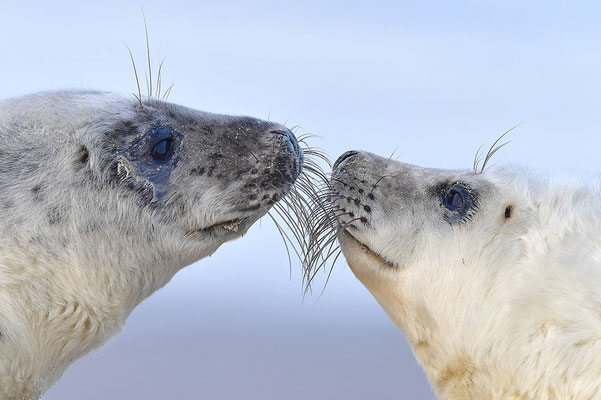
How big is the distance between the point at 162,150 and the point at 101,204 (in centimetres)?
49

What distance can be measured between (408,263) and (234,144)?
4.06ft

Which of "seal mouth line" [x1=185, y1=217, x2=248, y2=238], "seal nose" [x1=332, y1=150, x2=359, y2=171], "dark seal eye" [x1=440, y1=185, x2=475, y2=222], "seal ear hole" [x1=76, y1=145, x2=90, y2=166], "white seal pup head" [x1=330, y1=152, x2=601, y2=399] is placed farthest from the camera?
"seal nose" [x1=332, y1=150, x2=359, y2=171]

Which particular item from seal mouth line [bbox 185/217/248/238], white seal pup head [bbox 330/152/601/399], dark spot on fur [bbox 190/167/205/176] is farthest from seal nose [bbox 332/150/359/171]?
dark spot on fur [bbox 190/167/205/176]

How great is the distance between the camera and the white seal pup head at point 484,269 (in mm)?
4570

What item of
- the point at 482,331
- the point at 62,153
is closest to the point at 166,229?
the point at 62,153

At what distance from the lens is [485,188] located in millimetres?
5164

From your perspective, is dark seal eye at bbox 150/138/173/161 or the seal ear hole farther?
dark seal eye at bbox 150/138/173/161

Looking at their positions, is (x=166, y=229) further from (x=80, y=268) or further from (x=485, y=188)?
(x=485, y=188)

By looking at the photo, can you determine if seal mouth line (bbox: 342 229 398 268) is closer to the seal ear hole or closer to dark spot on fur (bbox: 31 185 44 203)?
the seal ear hole

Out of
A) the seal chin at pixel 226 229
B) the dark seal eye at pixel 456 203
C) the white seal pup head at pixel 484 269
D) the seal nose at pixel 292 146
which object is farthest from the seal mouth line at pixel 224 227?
the dark seal eye at pixel 456 203

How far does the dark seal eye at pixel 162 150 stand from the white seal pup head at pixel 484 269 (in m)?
1.07

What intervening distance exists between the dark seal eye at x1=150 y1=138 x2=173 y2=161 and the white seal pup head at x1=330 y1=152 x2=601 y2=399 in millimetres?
1069

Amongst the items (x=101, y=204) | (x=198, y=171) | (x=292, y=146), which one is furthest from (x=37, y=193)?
(x=292, y=146)

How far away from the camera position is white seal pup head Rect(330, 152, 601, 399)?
4570 mm
